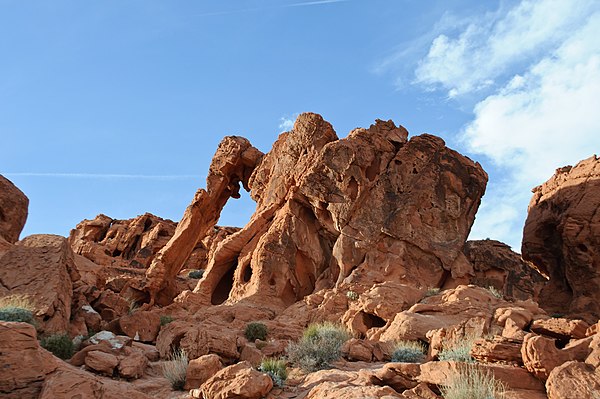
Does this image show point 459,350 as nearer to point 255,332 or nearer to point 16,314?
point 255,332

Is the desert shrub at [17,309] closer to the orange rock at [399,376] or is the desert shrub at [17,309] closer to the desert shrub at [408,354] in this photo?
the orange rock at [399,376]

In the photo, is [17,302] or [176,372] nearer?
[176,372]

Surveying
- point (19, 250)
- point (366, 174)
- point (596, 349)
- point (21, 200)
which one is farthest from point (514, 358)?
point (21, 200)

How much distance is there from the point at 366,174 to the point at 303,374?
1349 cm

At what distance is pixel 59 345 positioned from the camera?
12.2 metres

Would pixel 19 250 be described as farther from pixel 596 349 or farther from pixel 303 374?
pixel 596 349

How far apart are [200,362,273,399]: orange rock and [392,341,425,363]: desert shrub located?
3637 millimetres

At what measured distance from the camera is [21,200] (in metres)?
22.0

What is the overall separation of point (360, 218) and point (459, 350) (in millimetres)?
12882

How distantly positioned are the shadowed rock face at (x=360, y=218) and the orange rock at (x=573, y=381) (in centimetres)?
1343

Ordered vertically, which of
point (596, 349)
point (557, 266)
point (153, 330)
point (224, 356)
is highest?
point (557, 266)

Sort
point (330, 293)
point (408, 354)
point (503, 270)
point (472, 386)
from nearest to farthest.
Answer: point (472, 386), point (408, 354), point (330, 293), point (503, 270)

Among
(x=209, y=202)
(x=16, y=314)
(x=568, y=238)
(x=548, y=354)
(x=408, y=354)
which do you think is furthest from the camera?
(x=209, y=202)

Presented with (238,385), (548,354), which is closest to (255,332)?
(238,385)
